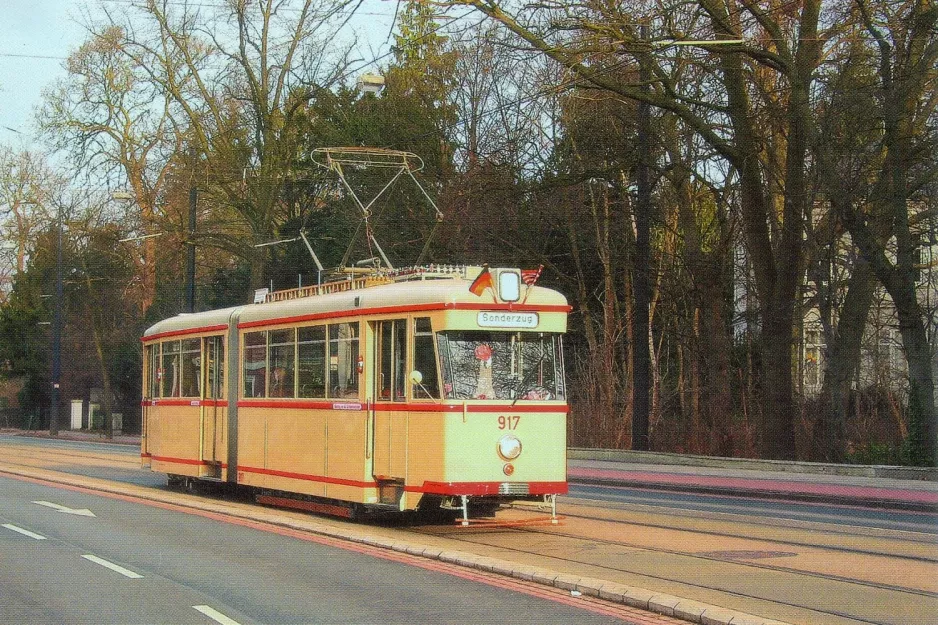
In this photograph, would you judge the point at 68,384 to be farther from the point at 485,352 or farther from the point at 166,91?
the point at 485,352

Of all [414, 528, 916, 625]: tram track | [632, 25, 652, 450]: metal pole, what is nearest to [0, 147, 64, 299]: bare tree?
[632, 25, 652, 450]: metal pole

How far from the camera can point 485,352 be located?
14148mm

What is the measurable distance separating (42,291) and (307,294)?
2178 inches

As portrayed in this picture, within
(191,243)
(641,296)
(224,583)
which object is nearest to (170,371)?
(224,583)

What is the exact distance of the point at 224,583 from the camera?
1043 cm

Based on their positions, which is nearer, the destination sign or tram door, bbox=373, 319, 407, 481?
the destination sign

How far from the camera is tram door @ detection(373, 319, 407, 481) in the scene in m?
14.4

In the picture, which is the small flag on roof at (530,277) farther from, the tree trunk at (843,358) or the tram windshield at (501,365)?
the tree trunk at (843,358)

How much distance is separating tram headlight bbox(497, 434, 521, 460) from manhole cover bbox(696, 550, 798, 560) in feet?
8.65

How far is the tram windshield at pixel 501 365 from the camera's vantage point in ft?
45.8

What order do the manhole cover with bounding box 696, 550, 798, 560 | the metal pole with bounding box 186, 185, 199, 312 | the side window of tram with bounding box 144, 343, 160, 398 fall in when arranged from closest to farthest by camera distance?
1. the manhole cover with bounding box 696, 550, 798, 560
2. the side window of tram with bounding box 144, 343, 160, 398
3. the metal pole with bounding box 186, 185, 199, 312

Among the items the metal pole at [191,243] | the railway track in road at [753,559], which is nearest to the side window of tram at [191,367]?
the railway track in road at [753,559]

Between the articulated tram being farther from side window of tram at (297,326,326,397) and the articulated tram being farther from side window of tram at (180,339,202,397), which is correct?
side window of tram at (180,339,202,397)

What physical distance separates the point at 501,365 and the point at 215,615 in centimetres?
599
